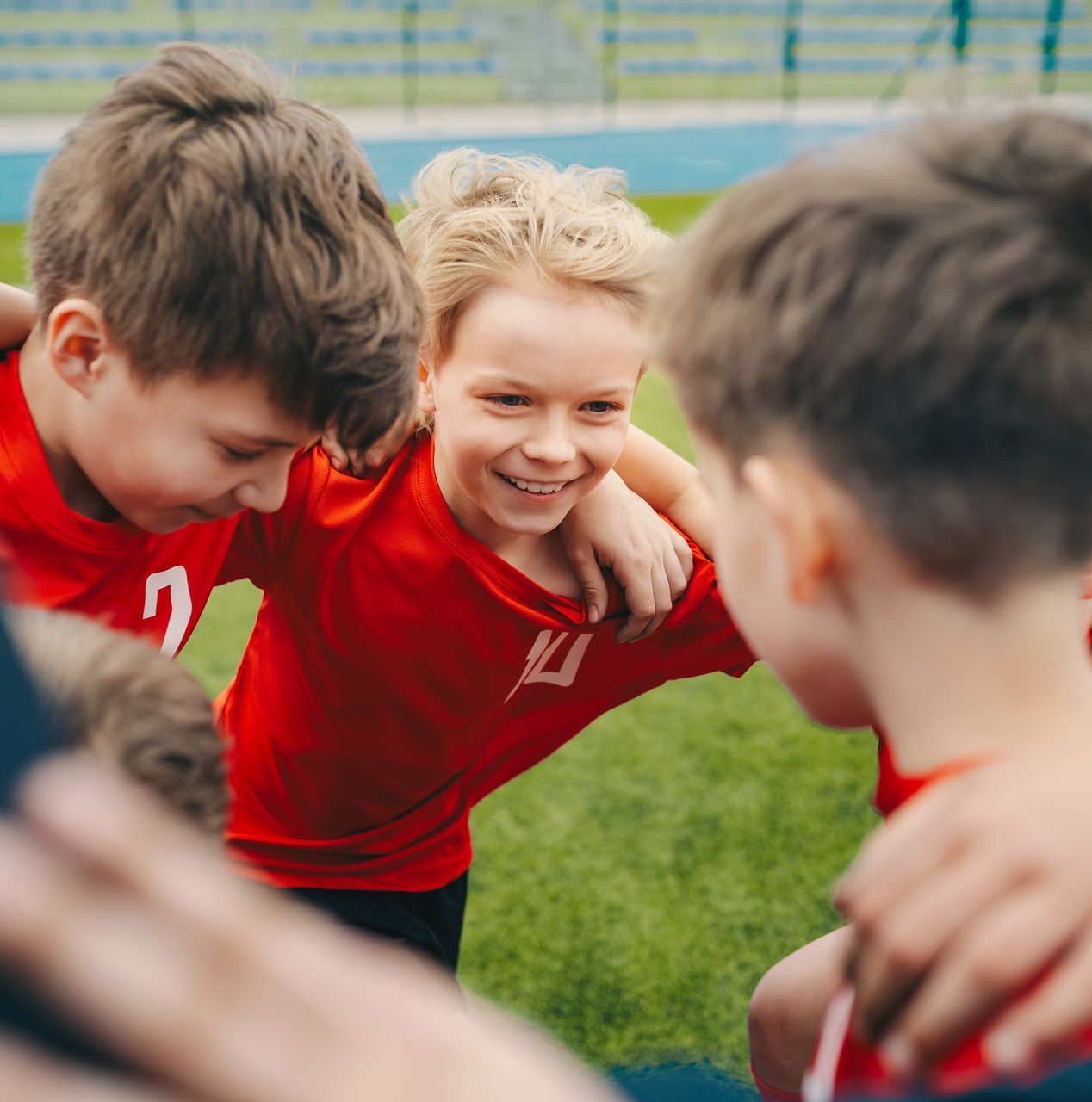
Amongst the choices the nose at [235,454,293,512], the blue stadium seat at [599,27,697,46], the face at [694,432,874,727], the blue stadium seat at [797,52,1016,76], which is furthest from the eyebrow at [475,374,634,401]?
the blue stadium seat at [599,27,697,46]

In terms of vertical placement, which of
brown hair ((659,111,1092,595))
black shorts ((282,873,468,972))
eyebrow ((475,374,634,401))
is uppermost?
brown hair ((659,111,1092,595))

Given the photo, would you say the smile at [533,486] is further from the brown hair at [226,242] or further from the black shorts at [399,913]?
the black shorts at [399,913]

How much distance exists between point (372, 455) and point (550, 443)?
27 centimetres

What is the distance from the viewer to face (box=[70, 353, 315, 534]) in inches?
52.5

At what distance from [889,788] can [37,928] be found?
2.49 feet

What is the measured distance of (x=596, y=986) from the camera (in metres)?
2.26

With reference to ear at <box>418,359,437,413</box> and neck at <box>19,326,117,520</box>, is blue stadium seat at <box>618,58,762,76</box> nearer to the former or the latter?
ear at <box>418,359,437,413</box>

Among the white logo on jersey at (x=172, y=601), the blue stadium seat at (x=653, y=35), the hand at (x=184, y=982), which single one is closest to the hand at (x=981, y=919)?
the hand at (x=184, y=982)

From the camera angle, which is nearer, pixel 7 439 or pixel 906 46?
pixel 7 439

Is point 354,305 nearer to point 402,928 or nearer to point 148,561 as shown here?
point 148,561

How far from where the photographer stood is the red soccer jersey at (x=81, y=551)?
1391 mm

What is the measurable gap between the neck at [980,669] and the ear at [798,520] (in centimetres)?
5

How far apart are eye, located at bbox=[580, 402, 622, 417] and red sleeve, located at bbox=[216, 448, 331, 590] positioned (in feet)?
1.29

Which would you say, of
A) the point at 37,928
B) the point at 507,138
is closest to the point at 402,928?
the point at 37,928
